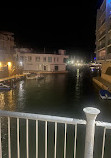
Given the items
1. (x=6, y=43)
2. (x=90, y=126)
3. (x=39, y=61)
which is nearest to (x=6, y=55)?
(x=6, y=43)

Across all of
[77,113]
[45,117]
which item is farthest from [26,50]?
[45,117]

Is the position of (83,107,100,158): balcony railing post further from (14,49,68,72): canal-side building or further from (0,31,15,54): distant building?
(14,49,68,72): canal-side building

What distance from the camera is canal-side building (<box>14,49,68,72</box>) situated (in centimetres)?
5331

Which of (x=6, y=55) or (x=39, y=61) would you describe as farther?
(x=39, y=61)

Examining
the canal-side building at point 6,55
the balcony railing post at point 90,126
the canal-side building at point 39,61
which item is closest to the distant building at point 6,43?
the canal-side building at point 6,55

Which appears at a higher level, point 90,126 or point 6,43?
point 6,43

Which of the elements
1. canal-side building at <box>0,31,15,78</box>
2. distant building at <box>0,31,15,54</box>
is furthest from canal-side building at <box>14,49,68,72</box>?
canal-side building at <box>0,31,15,78</box>

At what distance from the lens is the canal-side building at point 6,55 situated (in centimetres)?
3422

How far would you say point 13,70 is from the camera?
38.2 metres

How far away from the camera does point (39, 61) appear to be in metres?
54.2

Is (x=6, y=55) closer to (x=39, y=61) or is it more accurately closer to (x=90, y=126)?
(x=39, y=61)

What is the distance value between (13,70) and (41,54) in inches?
746

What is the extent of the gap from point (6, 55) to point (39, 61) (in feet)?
59.8

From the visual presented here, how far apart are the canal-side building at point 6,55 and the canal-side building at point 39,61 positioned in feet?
38.8
